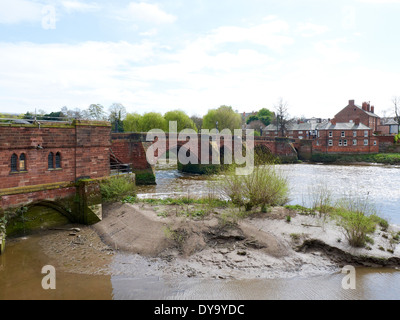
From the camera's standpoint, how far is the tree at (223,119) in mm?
68750

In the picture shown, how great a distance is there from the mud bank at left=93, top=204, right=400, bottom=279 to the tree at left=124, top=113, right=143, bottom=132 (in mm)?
48611

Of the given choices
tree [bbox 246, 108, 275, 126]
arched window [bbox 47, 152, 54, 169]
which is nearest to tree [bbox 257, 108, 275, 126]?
tree [bbox 246, 108, 275, 126]

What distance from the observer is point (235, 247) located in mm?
11164

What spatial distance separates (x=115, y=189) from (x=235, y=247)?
7.46m

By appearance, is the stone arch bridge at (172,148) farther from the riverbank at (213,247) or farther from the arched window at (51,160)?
the riverbank at (213,247)

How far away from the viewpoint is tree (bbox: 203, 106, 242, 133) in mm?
68750

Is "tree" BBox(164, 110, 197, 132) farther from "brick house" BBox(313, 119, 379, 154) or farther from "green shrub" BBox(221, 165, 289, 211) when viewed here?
"green shrub" BBox(221, 165, 289, 211)

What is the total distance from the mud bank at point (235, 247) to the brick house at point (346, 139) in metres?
48.4

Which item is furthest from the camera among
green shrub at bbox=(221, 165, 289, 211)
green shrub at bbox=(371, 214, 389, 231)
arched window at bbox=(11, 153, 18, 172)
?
green shrub at bbox=(221, 165, 289, 211)

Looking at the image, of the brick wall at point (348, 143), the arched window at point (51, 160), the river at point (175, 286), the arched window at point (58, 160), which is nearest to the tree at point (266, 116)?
the brick wall at point (348, 143)

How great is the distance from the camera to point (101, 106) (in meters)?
57.7

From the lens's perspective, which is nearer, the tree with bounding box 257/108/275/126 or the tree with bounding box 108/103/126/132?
the tree with bounding box 108/103/126/132
